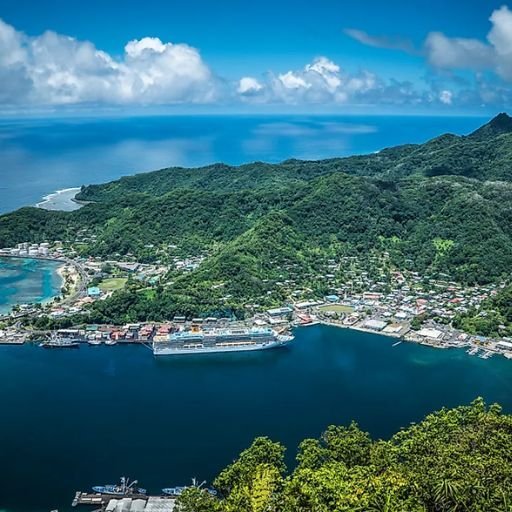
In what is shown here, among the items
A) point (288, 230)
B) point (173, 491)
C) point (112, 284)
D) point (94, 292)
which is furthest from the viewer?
point (288, 230)

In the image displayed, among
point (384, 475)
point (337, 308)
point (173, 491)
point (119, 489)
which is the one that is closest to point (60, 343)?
point (119, 489)

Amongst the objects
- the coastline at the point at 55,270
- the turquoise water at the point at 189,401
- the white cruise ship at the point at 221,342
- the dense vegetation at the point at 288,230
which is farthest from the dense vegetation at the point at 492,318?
the coastline at the point at 55,270

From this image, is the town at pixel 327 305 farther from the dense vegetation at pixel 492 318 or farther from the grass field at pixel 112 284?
the dense vegetation at pixel 492 318

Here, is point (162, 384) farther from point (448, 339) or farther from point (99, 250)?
point (99, 250)

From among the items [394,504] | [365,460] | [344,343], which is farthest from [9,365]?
[394,504]

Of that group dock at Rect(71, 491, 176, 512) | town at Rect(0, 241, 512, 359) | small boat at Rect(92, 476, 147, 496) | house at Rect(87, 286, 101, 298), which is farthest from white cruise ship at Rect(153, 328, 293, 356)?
dock at Rect(71, 491, 176, 512)

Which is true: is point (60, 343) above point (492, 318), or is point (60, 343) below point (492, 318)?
above

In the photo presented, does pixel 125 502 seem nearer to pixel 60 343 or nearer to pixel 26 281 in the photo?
pixel 60 343
